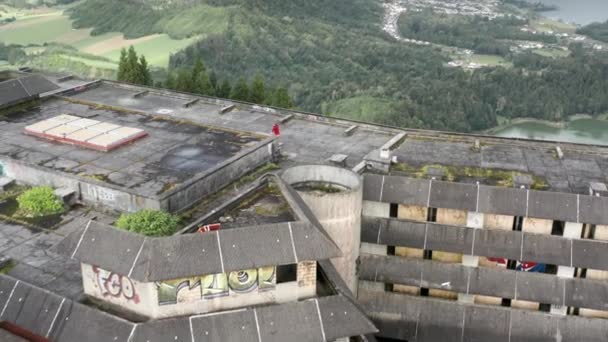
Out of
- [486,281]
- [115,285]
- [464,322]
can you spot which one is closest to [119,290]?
[115,285]

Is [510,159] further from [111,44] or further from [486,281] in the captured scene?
[111,44]

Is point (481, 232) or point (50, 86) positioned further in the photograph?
point (50, 86)

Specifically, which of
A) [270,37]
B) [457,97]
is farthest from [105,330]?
[270,37]

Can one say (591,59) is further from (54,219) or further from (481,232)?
(54,219)

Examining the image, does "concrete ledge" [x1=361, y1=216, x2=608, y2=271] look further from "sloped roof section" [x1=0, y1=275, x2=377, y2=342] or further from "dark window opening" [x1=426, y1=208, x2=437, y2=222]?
"sloped roof section" [x1=0, y1=275, x2=377, y2=342]

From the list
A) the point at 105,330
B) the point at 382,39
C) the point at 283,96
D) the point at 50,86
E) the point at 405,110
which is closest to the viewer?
the point at 105,330

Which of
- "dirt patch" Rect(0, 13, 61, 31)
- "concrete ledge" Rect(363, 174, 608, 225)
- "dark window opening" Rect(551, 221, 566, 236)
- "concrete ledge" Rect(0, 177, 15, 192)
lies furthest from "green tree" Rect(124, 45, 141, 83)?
"dirt patch" Rect(0, 13, 61, 31)
